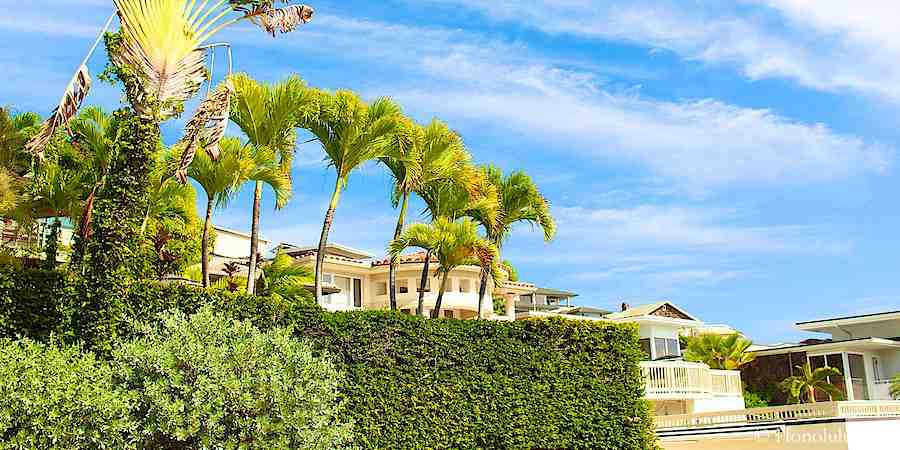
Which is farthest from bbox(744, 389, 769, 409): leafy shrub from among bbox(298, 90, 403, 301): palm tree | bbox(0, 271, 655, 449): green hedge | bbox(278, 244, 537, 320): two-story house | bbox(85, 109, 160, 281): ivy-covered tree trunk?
bbox(85, 109, 160, 281): ivy-covered tree trunk

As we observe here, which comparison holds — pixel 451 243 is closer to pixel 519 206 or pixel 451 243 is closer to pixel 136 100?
pixel 519 206

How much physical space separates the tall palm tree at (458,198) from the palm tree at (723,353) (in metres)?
21.6

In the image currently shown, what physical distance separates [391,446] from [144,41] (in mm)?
8201

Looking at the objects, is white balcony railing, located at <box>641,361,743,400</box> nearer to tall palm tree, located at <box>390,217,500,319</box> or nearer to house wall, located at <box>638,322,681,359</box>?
house wall, located at <box>638,322,681,359</box>

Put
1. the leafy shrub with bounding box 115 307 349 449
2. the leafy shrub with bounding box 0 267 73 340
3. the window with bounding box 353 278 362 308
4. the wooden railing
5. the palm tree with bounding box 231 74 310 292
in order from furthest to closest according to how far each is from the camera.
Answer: the window with bounding box 353 278 362 308 → the wooden railing → the palm tree with bounding box 231 74 310 292 → the leafy shrub with bounding box 0 267 73 340 → the leafy shrub with bounding box 115 307 349 449

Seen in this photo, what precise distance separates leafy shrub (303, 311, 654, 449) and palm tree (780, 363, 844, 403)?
2251 cm

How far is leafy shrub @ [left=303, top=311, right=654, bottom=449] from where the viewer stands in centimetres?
1590

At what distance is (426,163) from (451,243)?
2834mm

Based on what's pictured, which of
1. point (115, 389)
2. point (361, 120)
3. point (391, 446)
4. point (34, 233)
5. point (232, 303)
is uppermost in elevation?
point (361, 120)

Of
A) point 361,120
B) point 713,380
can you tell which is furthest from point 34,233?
point 713,380

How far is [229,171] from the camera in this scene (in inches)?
776

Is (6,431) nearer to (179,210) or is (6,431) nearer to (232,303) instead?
(232,303)

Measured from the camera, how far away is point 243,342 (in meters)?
12.3

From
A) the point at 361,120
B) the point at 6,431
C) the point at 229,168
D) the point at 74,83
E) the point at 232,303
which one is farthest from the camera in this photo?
the point at 361,120
